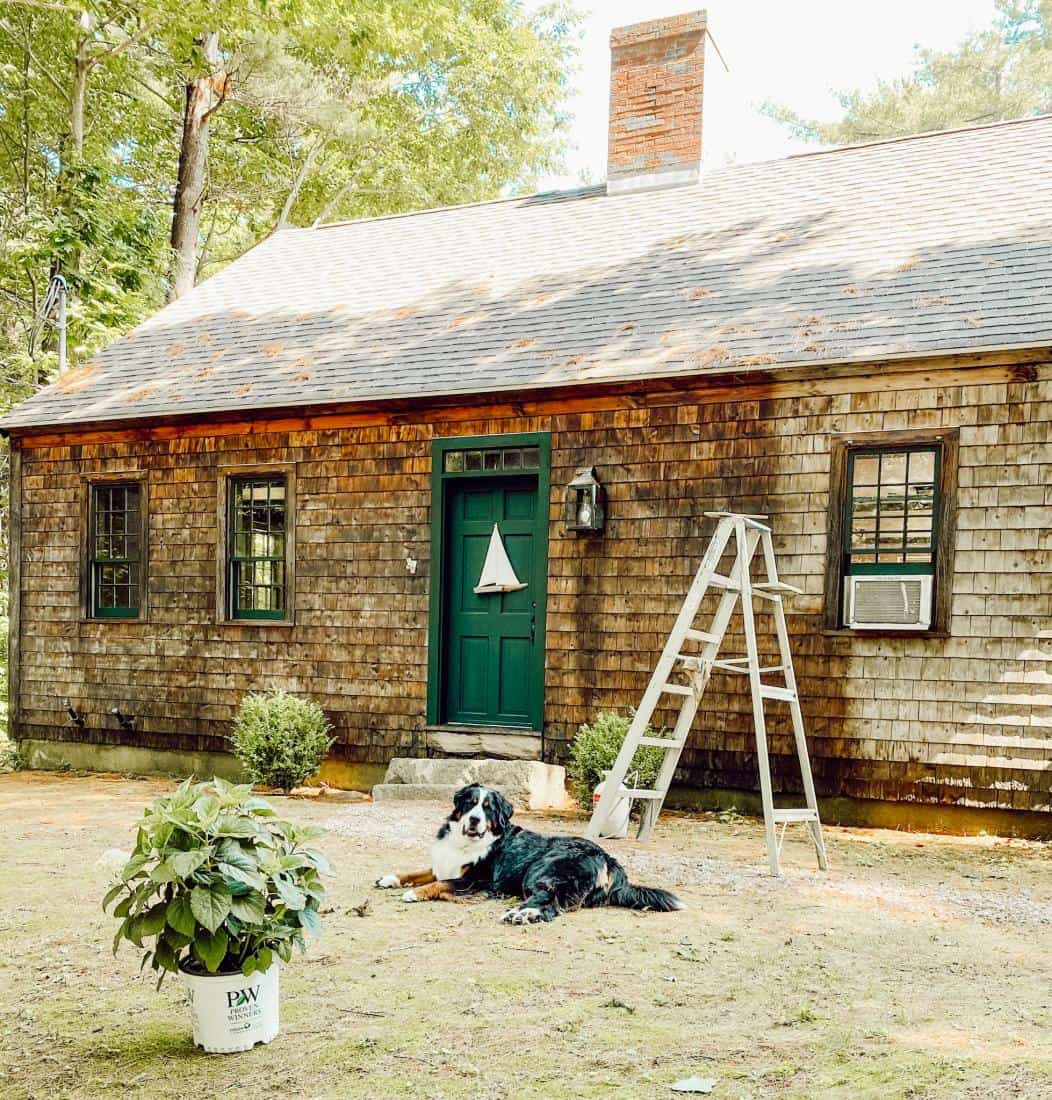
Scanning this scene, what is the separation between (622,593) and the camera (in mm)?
8578

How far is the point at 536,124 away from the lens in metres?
23.4

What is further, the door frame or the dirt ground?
the door frame

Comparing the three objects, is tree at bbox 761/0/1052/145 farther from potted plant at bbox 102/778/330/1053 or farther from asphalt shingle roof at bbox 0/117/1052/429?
potted plant at bbox 102/778/330/1053

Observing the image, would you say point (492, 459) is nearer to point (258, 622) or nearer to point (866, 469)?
point (258, 622)

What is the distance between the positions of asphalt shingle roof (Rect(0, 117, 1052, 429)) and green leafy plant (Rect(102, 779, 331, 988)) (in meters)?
5.52

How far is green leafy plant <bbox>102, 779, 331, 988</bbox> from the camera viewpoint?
10.5ft

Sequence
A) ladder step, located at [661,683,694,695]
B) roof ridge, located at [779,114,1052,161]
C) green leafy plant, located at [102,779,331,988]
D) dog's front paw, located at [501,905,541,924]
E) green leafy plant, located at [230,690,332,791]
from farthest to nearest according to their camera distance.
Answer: roof ridge, located at [779,114,1052,161] → green leafy plant, located at [230,690,332,791] → ladder step, located at [661,683,694,695] → dog's front paw, located at [501,905,541,924] → green leafy plant, located at [102,779,331,988]

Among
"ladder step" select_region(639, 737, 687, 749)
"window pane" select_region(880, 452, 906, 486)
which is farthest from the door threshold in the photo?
"window pane" select_region(880, 452, 906, 486)

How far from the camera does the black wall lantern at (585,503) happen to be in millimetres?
8531

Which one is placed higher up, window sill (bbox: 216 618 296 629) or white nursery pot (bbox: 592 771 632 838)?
window sill (bbox: 216 618 296 629)

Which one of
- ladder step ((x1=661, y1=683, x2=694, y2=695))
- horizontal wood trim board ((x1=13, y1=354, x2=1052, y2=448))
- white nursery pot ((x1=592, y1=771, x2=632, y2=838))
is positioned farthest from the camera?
horizontal wood trim board ((x1=13, y1=354, x2=1052, y2=448))

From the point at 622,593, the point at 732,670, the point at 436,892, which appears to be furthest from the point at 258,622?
the point at 436,892

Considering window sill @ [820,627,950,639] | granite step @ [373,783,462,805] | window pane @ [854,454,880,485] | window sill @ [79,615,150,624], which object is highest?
window pane @ [854,454,880,485]

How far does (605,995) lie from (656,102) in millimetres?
9851
